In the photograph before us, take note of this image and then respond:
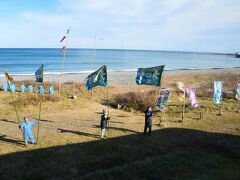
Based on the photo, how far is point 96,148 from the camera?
16062 millimetres

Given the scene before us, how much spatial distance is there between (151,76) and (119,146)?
22.3ft

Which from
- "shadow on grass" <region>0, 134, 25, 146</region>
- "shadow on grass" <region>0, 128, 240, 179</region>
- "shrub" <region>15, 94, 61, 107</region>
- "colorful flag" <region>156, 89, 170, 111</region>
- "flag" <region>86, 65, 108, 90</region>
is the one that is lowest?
"shadow on grass" <region>0, 128, 240, 179</region>

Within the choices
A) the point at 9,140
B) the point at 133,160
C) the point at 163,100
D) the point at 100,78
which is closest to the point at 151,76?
the point at 163,100

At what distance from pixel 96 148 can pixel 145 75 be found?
25.7ft

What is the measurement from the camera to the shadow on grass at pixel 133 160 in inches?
508

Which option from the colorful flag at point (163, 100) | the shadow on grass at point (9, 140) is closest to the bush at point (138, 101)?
the colorful flag at point (163, 100)

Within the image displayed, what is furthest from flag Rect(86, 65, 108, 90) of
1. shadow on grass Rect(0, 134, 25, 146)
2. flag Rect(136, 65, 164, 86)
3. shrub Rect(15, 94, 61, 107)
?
shadow on grass Rect(0, 134, 25, 146)

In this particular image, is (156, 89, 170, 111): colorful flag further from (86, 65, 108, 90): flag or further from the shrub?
the shrub

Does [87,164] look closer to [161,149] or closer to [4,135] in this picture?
[161,149]

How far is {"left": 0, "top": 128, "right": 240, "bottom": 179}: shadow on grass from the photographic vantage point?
12.9 meters

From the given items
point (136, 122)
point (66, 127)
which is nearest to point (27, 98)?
point (66, 127)

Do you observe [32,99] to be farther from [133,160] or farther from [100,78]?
[133,160]

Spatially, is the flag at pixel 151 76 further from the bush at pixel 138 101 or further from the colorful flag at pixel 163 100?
the bush at pixel 138 101

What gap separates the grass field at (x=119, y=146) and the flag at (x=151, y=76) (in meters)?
2.84
